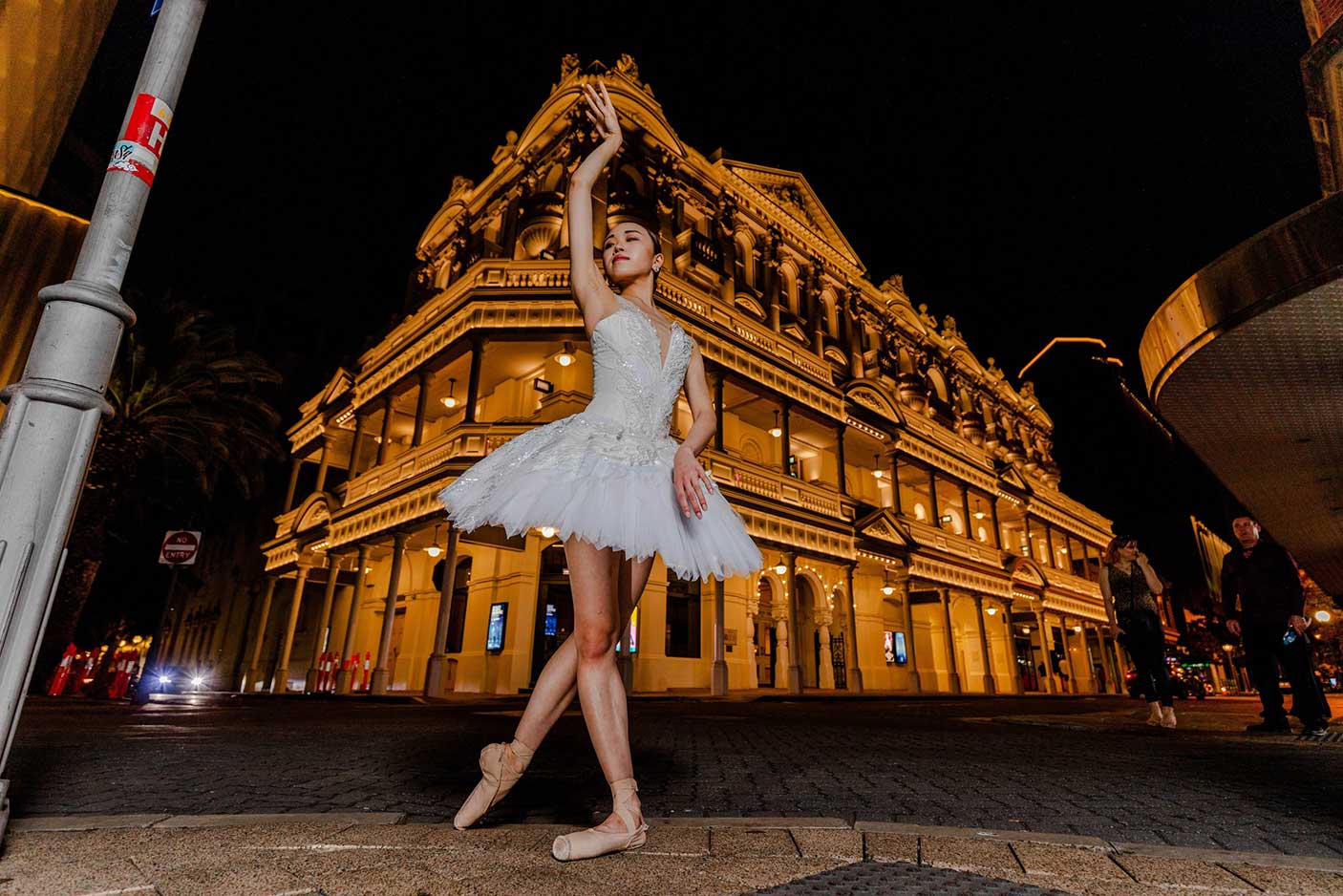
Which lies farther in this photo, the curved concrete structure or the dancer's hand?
the curved concrete structure

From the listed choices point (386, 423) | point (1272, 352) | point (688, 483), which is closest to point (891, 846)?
point (688, 483)

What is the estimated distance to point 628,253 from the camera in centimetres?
263

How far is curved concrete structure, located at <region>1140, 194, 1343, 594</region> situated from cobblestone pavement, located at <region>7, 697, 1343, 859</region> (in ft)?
6.79

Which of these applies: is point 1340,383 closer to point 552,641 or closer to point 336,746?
point 336,746

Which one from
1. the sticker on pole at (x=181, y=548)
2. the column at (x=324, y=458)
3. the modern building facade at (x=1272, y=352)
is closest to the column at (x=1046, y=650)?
the modern building facade at (x=1272, y=352)

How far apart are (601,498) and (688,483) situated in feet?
0.98

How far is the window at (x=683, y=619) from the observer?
1728 cm

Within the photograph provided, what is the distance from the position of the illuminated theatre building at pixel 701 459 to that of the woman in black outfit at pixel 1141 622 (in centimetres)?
688

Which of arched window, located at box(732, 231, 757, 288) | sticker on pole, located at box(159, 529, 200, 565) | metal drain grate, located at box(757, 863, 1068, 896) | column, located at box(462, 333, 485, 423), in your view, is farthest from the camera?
arched window, located at box(732, 231, 757, 288)

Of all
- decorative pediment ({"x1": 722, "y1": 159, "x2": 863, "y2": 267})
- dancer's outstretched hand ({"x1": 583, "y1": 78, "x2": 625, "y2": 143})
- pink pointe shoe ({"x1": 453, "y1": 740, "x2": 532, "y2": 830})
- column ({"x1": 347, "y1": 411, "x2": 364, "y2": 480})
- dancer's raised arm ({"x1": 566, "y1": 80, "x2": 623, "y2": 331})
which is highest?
decorative pediment ({"x1": 722, "y1": 159, "x2": 863, "y2": 267})

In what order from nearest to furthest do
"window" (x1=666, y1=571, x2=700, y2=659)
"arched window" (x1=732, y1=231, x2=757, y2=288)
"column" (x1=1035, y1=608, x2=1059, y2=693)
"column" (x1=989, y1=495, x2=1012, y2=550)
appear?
"window" (x1=666, y1=571, x2=700, y2=659), "arched window" (x1=732, y1=231, x2=757, y2=288), "column" (x1=1035, y1=608, x2=1059, y2=693), "column" (x1=989, y1=495, x2=1012, y2=550)

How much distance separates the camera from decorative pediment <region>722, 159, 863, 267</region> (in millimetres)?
25000

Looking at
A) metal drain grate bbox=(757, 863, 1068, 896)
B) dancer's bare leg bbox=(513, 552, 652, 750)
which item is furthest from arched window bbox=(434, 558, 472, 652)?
metal drain grate bbox=(757, 863, 1068, 896)

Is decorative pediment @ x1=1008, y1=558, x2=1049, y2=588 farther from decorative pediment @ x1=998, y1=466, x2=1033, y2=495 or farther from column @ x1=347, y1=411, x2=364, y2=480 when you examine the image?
column @ x1=347, y1=411, x2=364, y2=480
